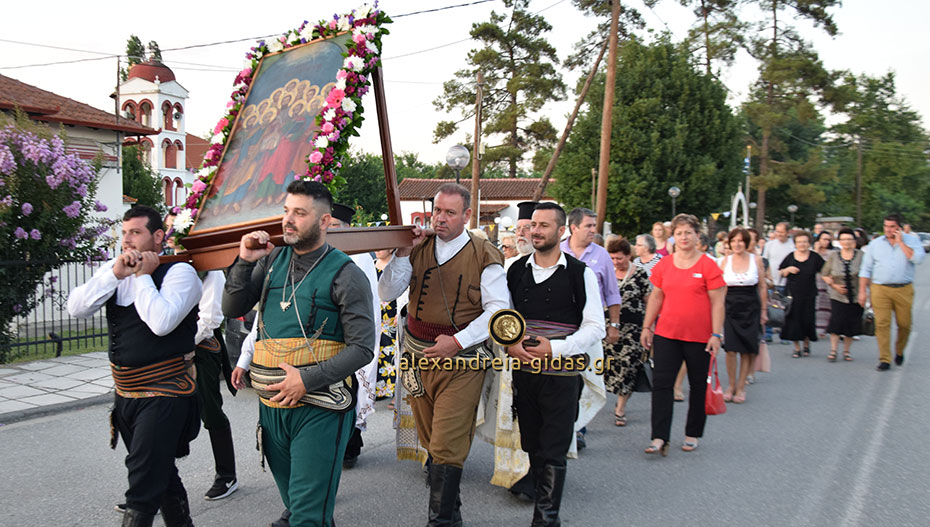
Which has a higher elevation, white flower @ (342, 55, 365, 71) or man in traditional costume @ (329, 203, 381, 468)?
white flower @ (342, 55, 365, 71)

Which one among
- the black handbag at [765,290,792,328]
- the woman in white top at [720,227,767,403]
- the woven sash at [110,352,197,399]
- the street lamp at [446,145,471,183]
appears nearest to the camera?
→ the woven sash at [110,352,197,399]

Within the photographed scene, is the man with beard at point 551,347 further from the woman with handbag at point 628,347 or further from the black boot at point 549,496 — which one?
the woman with handbag at point 628,347

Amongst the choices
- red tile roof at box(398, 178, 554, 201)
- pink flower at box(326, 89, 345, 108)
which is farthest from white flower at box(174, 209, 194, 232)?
red tile roof at box(398, 178, 554, 201)

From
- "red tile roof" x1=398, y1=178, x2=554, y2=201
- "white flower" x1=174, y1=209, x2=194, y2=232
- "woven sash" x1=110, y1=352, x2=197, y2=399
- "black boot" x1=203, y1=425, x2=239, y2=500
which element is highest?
"red tile roof" x1=398, y1=178, x2=554, y2=201

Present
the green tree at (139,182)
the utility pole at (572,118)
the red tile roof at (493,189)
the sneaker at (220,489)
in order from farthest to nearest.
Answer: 1. the red tile roof at (493,189)
2. the green tree at (139,182)
3. the utility pole at (572,118)
4. the sneaker at (220,489)

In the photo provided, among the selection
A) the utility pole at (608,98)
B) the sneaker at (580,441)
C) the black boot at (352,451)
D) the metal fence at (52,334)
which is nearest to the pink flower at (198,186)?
the black boot at (352,451)

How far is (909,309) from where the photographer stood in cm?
977

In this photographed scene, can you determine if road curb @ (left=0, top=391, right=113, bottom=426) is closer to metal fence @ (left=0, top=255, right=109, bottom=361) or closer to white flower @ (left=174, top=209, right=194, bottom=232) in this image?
metal fence @ (left=0, top=255, right=109, bottom=361)

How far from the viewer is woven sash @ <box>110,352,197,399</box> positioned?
11.5ft

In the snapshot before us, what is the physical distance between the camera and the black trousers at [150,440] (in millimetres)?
3387

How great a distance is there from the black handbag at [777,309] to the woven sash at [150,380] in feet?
31.3

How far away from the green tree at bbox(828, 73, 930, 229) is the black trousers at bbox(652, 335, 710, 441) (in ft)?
221

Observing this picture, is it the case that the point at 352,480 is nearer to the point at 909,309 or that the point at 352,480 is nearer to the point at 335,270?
the point at 335,270

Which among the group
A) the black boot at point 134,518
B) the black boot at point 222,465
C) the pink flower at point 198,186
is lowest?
the black boot at point 222,465
